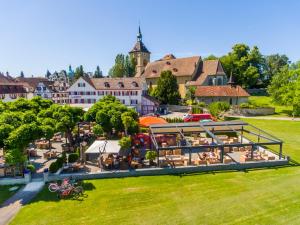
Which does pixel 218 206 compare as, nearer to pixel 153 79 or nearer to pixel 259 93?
pixel 153 79

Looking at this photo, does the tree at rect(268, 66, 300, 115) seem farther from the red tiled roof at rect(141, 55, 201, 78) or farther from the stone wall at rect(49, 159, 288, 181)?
the stone wall at rect(49, 159, 288, 181)

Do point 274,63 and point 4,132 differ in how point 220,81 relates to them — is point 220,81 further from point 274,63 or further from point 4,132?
point 4,132

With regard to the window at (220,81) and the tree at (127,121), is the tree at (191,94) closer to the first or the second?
the window at (220,81)

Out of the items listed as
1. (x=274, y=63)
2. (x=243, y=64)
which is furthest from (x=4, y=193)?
(x=274, y=63)

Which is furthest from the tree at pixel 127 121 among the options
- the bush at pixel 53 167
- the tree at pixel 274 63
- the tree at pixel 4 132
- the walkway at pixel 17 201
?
the tree at pixel 274 63

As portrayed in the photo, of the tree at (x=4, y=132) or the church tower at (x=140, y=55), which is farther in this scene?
the church tower at (x=140, y=55)

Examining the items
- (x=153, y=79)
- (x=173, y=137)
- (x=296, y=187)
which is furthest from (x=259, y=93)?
(x=296, y=187)
